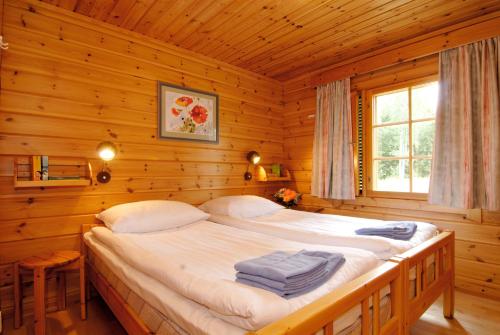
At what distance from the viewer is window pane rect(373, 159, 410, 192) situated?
2.92 m

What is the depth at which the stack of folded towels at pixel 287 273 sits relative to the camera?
107 centimetres

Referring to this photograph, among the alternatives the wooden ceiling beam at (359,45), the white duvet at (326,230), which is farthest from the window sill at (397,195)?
the wooden ceiling beam at (359,45)

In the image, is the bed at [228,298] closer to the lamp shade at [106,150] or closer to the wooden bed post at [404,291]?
the wooden bed post at [404,291]

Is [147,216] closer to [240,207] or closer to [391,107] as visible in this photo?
[240,207]

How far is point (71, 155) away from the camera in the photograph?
2268 mm

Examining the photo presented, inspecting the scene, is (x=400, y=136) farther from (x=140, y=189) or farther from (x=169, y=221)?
(x=140, y=189)

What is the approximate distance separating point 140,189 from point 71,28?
1402 millimetres

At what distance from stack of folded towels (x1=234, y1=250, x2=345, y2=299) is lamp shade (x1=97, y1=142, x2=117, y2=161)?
5.57 ft

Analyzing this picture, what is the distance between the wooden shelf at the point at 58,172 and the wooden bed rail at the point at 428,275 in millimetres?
2136

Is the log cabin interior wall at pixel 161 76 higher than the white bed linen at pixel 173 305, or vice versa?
the log cabin interior wall at pixel 161 76

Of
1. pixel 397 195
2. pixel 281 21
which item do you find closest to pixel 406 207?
pixel 397 195

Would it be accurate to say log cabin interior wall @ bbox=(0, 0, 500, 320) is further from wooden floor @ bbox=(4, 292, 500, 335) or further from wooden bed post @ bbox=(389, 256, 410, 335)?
wooden bed post @ bbox=(389, 256, 410, 335)

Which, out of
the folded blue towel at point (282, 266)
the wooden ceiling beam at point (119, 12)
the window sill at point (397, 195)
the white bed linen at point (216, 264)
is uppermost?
the wooden ceiling beam at point (119, 12)

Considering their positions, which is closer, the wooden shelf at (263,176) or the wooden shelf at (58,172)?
the wooden shelf at (58,172)
